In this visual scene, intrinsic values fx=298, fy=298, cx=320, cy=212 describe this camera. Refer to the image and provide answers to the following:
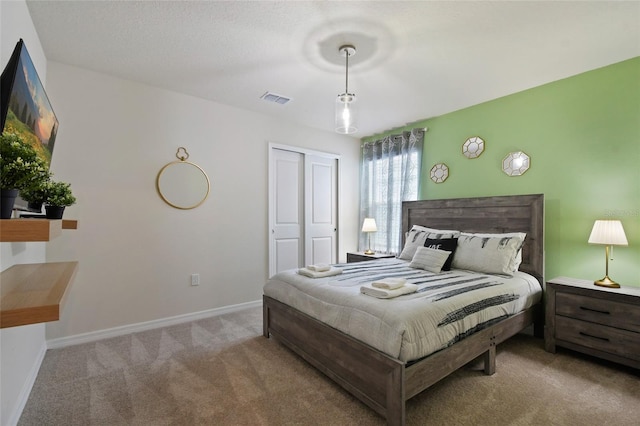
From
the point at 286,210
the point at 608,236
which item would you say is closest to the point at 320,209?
the point at 286,210

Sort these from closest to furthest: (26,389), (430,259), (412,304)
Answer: (412,304), (26,389), (430,259)

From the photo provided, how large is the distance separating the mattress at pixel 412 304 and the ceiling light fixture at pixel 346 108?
1.38 meters

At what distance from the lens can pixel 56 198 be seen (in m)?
1.26

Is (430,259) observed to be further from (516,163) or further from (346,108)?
(346,108)

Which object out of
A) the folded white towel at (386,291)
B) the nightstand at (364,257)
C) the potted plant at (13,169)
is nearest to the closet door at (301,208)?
the nightstand at (364,257)

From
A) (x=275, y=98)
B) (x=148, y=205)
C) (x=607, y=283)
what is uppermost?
(x=275, y=98)

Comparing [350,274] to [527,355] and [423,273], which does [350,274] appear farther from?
[527,355]

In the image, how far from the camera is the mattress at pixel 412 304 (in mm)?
1740

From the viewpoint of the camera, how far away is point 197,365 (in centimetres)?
241

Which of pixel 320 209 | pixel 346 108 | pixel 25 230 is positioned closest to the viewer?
pixel 25 230

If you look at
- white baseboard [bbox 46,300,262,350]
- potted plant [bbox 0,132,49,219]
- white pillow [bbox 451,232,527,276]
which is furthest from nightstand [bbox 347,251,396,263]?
potted plant [bbox 0,132,49,219]

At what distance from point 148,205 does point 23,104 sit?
1.73m

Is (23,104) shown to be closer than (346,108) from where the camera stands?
Yes

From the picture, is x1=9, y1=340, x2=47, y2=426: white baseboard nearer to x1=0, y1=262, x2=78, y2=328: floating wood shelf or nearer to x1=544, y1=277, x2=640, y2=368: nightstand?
x1=0, y1=262, x2=78, y2=328: floating wood shelf
